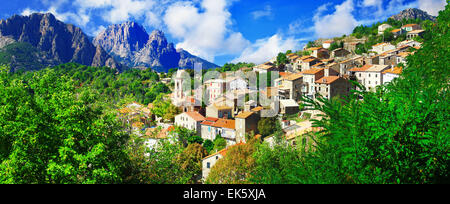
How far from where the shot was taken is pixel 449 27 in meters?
Result: 10.7

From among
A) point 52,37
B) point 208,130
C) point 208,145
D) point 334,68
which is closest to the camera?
point 208,145

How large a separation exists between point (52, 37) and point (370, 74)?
18619cm

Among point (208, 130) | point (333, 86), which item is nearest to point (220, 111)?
point (208, 130)

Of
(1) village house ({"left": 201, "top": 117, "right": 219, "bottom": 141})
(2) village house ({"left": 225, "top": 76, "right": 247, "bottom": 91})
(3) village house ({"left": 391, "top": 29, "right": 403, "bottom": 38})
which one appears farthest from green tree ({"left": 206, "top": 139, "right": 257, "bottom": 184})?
(3) village house ({"left": 391, "top": 29, "right": 403, "bottom": 38})

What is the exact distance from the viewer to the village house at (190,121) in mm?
36188

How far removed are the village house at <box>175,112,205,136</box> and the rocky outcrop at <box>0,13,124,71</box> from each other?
150m

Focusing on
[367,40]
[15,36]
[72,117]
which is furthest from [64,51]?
[72,117]

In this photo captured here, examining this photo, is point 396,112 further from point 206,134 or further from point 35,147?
point 206,134

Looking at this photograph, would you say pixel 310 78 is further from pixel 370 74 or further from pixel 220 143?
pixel 220 143

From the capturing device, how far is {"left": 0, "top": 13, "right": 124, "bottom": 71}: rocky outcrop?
167625 mm

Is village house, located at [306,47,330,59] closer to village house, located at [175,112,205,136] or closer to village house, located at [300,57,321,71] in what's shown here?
village house, located at [300,57,321,71]

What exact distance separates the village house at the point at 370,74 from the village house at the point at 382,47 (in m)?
15.8

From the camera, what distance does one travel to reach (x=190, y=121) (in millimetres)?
36906
